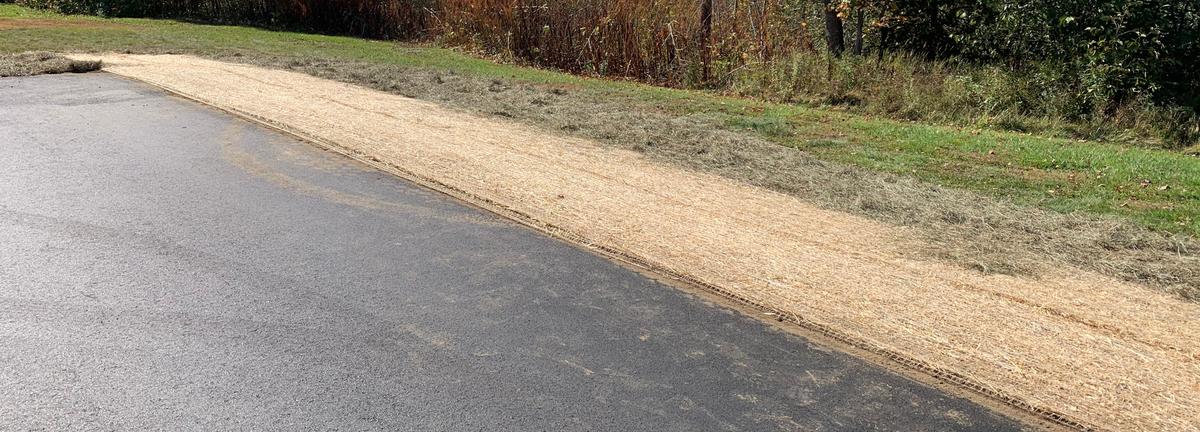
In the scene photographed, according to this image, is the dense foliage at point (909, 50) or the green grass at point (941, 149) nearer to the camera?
the green grass at point (941, 149)

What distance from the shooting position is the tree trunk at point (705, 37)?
14.7 meters

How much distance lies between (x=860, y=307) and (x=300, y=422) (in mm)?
2803

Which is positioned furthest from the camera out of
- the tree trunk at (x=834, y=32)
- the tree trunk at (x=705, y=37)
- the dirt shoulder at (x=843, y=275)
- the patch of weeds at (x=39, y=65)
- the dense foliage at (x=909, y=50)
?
the tree trunk at (x=705, y=37)

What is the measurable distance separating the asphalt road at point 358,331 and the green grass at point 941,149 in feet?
12.5

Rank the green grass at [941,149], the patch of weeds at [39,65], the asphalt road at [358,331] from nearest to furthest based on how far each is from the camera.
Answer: the asphalt road at [358,331]
the green grass at [941,149]
the patch of weeds at [39,65]

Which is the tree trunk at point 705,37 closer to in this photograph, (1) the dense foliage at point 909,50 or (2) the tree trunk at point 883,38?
(1) the dense foliage at point 909,50

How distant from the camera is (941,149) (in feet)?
31.7

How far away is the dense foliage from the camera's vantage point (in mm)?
11227

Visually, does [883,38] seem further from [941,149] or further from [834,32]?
[941,149]

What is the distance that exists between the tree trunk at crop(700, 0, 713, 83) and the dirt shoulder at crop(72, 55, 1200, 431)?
5419 mm

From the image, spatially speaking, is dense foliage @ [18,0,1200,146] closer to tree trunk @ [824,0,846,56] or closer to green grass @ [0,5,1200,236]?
tree trunk @ [824,0,846,56]

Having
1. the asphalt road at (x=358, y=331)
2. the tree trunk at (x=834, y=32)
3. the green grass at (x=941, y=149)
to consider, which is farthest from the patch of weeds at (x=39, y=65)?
the tree trunk at (x=834, y=32)

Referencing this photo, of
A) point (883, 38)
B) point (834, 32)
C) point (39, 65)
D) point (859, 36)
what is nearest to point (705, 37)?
point (834, 32)

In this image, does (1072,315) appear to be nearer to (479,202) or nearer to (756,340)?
(756,340)
